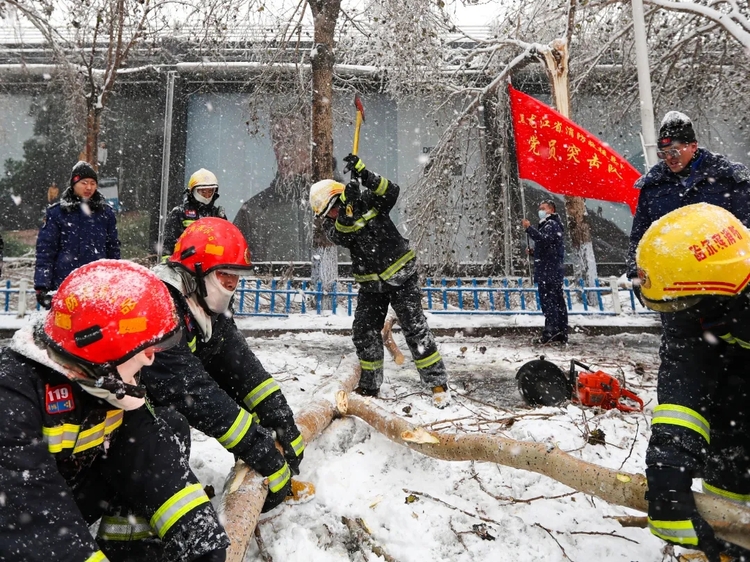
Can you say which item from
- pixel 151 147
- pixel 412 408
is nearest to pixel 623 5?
pixel 412 408

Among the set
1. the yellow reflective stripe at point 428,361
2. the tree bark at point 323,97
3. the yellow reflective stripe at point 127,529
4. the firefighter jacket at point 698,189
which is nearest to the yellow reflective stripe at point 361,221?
the yellow reflective stripe at point 428,361

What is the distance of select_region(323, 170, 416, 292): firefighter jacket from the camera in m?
3.97

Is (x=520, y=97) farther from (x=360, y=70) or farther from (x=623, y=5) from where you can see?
(x=360, y=70)

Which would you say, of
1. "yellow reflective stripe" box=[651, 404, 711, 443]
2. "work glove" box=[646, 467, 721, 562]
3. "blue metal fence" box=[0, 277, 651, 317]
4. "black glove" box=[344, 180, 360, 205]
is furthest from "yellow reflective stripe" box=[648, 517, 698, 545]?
"blue metal fence" box=[0, 277, 651, 317]

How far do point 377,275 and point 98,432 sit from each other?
266 centimetres

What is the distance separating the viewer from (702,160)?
313 cm

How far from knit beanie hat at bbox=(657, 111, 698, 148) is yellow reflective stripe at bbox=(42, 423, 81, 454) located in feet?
11.4

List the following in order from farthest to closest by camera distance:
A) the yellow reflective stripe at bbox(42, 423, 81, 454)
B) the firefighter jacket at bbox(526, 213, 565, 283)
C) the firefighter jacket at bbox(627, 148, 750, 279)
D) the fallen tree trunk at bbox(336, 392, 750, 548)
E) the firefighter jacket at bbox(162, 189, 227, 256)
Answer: the firefighter jacket at bbox(526, 213, 565, 283)
the firefighter jacket at bbox(162, 189, 227, 256)
the firefighter jacket at bbox(627, 148, 750, 279)
the fallen tree trunk at bbox(336, 392, 750, 548)
the yellow reflective stripe at bbox(42, 423, 81, 454)

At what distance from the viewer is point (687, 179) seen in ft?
10.3

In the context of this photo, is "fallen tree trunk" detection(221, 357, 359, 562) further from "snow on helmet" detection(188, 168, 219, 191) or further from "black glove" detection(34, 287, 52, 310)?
"snow on helmet" detection(188, 168, 219, 191)

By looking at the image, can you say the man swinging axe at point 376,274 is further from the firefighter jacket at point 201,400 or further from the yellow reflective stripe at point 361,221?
the firefighter jacket at point 201,400

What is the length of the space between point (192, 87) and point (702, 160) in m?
13.1

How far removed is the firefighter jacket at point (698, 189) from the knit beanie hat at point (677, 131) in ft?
0.55

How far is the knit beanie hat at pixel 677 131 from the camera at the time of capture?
3088mm
